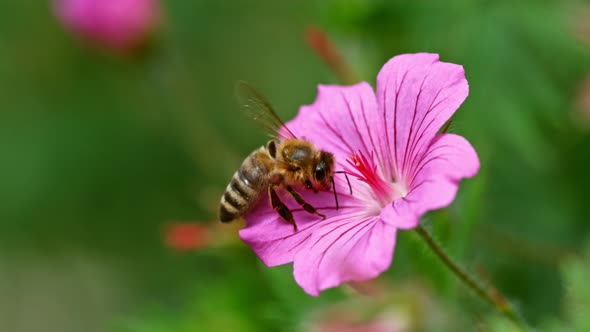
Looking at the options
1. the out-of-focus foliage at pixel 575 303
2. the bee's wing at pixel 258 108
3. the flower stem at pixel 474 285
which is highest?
the bee's wing at pixel 258 108

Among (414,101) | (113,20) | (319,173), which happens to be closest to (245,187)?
(319,173)

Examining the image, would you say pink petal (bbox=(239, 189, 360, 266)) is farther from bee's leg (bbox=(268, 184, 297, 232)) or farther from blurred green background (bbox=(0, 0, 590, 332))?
blurred green background (bbox=(0, 0, 590, 332))

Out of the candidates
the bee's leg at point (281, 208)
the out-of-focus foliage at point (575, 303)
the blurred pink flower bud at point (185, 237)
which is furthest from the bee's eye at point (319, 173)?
the blurred pink flower bud at point (185, 237)

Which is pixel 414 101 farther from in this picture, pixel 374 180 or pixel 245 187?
pixel 245 187

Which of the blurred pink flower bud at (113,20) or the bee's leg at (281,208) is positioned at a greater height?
the blurred pink flower bud at (113,20)

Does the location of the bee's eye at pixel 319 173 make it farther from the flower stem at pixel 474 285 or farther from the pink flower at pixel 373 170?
the flower stem at pixel 474 285

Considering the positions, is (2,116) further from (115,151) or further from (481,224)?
(481,224)
